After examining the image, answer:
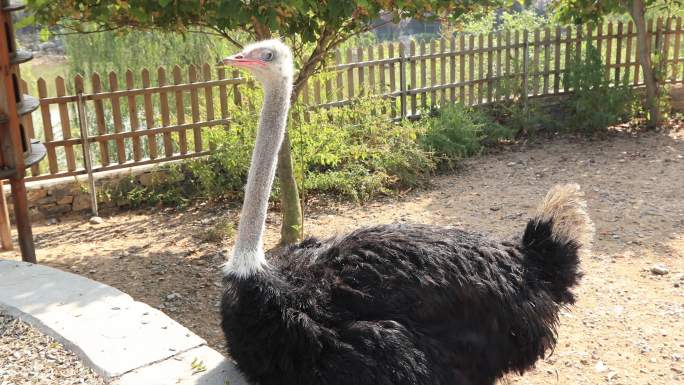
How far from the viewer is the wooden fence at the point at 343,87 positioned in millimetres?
7508

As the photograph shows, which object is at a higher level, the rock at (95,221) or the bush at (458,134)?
the bush at (458,134)

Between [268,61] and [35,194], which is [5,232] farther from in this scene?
[268,61]

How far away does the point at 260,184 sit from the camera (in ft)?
10.2

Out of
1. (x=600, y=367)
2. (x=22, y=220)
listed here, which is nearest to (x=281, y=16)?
(x=22, y=220)

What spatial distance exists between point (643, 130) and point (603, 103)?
70 centimetres

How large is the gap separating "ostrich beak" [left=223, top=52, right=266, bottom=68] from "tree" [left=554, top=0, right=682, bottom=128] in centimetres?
780

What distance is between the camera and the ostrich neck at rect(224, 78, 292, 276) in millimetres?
2980

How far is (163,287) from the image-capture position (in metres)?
5.17

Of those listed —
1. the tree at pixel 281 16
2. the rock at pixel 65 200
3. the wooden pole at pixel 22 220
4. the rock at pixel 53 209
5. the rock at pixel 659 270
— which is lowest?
the rock at pixel 659 270

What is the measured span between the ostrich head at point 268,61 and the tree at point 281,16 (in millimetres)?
963

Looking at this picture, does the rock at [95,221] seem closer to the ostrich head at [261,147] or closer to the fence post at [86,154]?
the fence post at [86,154]

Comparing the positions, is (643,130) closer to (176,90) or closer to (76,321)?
(176,90)

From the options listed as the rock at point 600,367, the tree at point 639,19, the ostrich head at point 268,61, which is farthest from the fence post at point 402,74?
the ostrich head at point 268,61

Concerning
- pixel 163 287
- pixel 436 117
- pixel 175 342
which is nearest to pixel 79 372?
pixel 175 342
